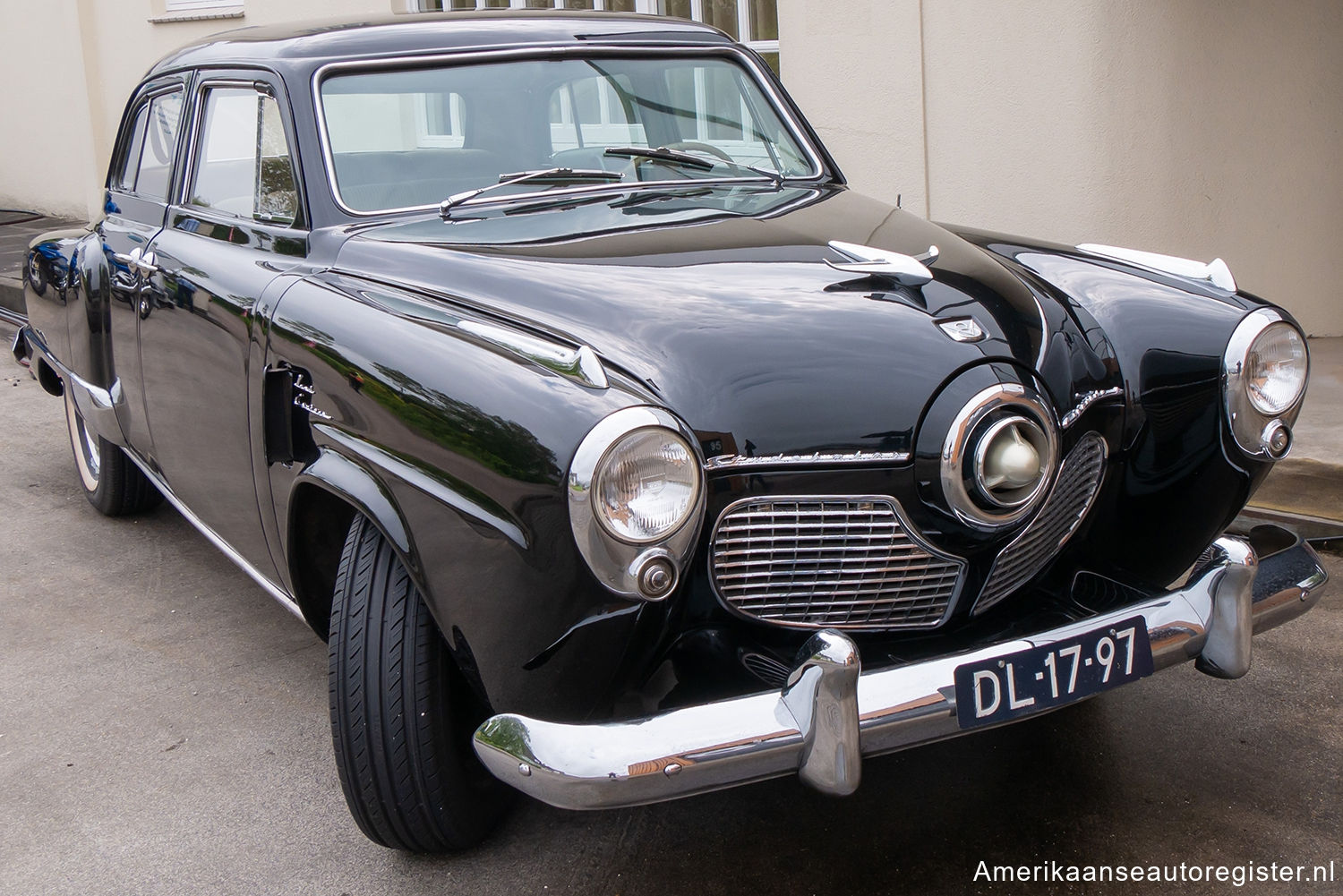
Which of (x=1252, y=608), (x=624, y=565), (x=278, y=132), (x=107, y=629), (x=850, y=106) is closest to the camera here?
(x=624, y=565)

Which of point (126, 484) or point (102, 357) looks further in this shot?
point (126, 484)

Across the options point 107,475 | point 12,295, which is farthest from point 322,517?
point 12,295

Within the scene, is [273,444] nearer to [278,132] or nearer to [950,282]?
[278,132]

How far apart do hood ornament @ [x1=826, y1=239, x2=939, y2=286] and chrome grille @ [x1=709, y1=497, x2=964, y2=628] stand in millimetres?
546

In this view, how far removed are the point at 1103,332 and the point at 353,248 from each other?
1.63 metres

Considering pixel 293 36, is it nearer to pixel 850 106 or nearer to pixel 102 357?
pixel 102 357

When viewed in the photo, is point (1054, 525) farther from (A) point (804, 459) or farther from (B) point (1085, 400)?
(A) point (804, 459)

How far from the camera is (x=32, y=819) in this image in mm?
2656

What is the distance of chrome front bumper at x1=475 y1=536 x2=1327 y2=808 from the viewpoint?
1819 millimetres

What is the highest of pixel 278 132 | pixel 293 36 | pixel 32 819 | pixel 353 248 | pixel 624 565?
pixel 293 36

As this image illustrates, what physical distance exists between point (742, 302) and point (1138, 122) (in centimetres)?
412

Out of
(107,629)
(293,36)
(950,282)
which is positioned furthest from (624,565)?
(107,629)

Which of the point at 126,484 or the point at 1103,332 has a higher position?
the point at 1103,332

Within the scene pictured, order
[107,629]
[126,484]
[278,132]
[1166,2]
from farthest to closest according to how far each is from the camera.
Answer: [1166,2] → [126,484] → [107,629] → [278,132]
